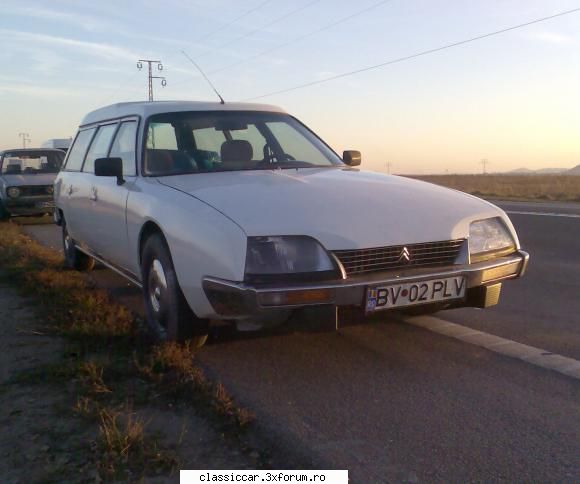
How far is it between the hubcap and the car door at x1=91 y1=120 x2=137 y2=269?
22.1 inches

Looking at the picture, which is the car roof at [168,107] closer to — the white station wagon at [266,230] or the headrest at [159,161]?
the white station wagon at [266,230]

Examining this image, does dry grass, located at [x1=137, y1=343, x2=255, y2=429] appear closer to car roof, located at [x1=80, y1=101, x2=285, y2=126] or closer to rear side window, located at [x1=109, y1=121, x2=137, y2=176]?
rear side window, located at [x1=109, y1=121, x2=137, y2=176]

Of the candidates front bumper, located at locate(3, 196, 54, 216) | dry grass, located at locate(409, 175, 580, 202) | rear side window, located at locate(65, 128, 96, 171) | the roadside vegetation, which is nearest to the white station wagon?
the roadside vegetation

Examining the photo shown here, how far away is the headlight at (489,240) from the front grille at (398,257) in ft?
0.45

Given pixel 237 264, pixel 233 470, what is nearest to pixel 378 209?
pixel 237 264

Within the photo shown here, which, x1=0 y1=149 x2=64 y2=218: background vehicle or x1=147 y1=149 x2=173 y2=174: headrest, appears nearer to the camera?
x1=147 y1=149 x2=173 y2=174: headrest

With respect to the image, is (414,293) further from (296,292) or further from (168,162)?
(168,162)

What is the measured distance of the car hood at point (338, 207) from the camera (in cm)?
354

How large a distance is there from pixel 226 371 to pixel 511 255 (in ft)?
6.37

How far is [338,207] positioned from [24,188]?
11934 mm

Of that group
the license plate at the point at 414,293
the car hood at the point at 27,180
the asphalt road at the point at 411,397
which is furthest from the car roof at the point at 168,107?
the car hood at the point at 27,180

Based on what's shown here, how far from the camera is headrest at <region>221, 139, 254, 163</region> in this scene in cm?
498

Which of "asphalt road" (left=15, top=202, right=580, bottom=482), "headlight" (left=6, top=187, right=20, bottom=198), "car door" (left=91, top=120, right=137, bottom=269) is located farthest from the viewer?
"headlight" (left=6, top=187, right=20, bottom=198)

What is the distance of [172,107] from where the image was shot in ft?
17.3
